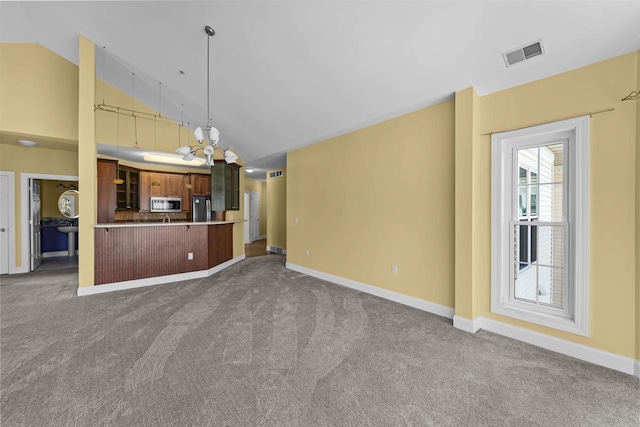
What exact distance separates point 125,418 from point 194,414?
16.4 inches

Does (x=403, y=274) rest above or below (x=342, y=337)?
above

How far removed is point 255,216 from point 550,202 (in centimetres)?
963

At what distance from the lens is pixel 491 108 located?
2.84m

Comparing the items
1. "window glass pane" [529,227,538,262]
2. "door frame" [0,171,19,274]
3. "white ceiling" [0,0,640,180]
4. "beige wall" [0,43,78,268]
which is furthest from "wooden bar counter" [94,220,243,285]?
"window glass pane" [529,227,538,262]

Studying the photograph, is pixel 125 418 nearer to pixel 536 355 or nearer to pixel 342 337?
pixel 342 337

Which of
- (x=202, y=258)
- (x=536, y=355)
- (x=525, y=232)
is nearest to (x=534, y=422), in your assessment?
(x=536, y=355)

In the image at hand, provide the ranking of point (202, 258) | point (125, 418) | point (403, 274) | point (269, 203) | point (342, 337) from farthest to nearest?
1. point (269, 203)
2. point (202, 258)
3. point (403, 274)
4. point (342, 337)
5. point (125, 418)

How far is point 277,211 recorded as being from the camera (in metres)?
Answer: 8.10

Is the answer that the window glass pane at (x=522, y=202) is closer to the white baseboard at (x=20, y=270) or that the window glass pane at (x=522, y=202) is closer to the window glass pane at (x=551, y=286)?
the window glass pane at (x=551, y=286)

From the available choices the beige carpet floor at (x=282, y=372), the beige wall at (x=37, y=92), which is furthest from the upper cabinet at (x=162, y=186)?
the beige carpet floor at (x=282, y=372)

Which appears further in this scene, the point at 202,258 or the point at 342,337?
the point at 202,258

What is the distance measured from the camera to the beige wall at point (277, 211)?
25.8ft

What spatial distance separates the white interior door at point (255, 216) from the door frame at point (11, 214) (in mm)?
6189

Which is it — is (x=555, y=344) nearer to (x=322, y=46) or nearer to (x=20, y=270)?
(x=322, y=46)
